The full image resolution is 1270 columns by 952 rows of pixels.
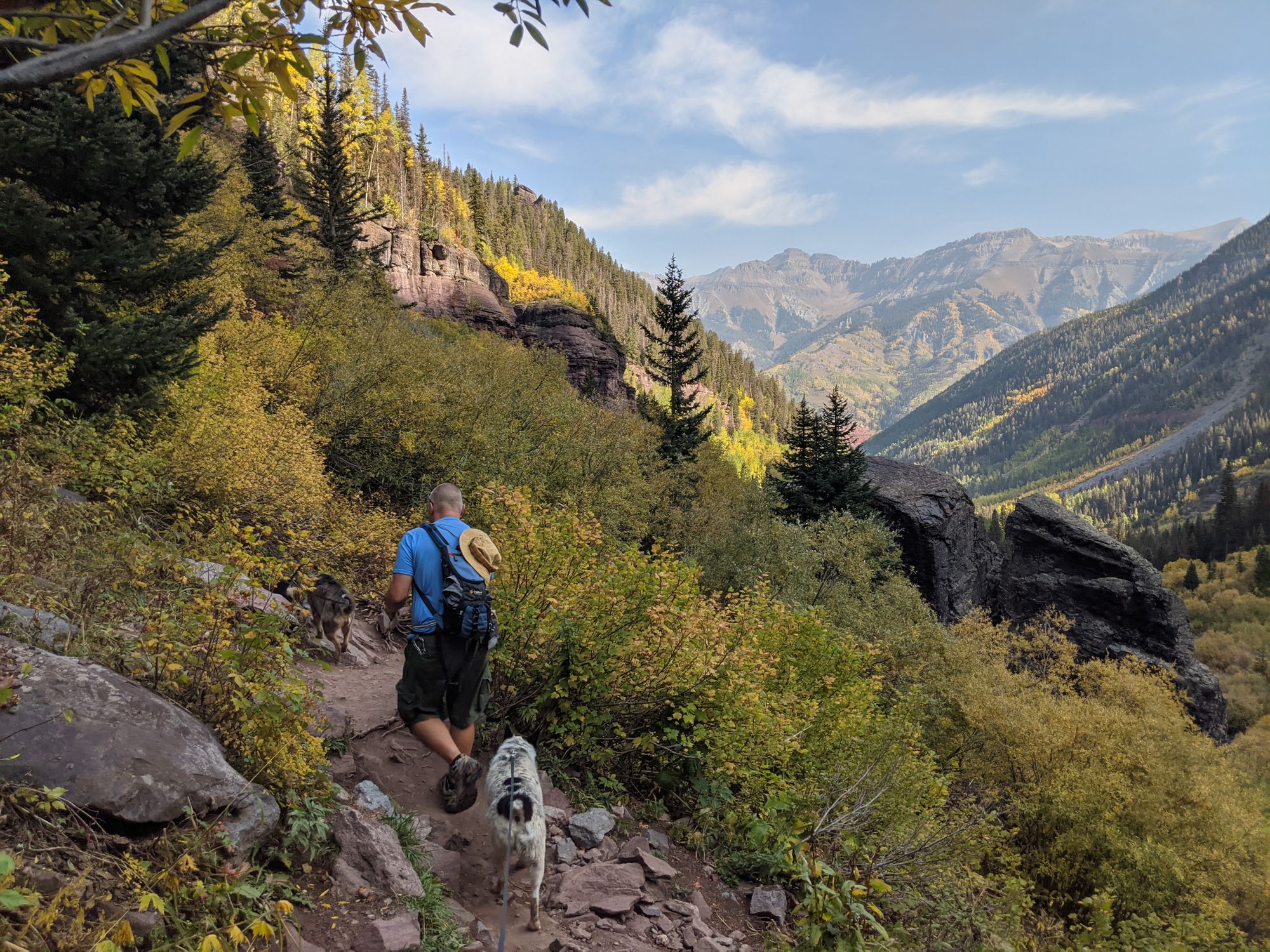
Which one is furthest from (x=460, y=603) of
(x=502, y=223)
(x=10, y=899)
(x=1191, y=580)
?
(x=1191, y=580)

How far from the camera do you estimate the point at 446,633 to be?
17.9ft

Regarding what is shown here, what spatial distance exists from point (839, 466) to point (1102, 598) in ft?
68.4

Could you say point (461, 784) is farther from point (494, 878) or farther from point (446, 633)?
point (446, 633)

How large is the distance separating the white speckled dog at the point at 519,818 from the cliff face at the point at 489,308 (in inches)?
1791

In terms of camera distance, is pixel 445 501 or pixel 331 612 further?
pixel 331 612

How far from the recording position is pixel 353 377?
18.7 metres

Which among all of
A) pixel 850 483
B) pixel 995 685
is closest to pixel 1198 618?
pixel 850 483

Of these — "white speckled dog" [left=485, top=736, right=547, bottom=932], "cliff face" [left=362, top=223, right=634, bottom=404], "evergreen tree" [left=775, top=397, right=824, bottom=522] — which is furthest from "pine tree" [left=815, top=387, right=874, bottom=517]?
"white speckled dog" [left=485, top=736, right=547, bottom=932]

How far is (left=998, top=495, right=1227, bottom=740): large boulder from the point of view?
38.4 meters

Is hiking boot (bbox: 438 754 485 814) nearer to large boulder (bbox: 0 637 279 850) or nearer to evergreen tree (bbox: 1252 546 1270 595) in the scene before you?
large boulder (bbox: 0 637 279 850)

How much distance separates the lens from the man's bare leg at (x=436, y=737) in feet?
18.0

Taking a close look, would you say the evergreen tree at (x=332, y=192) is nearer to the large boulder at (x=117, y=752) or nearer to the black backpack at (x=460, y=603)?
the black backpack at (x=460, y=603)

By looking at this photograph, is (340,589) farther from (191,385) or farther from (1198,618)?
(1198,618)

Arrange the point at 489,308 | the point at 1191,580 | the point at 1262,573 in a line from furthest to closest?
1. the point at 1191,580
2. the point at 1262,573
3. the point at 489,308
